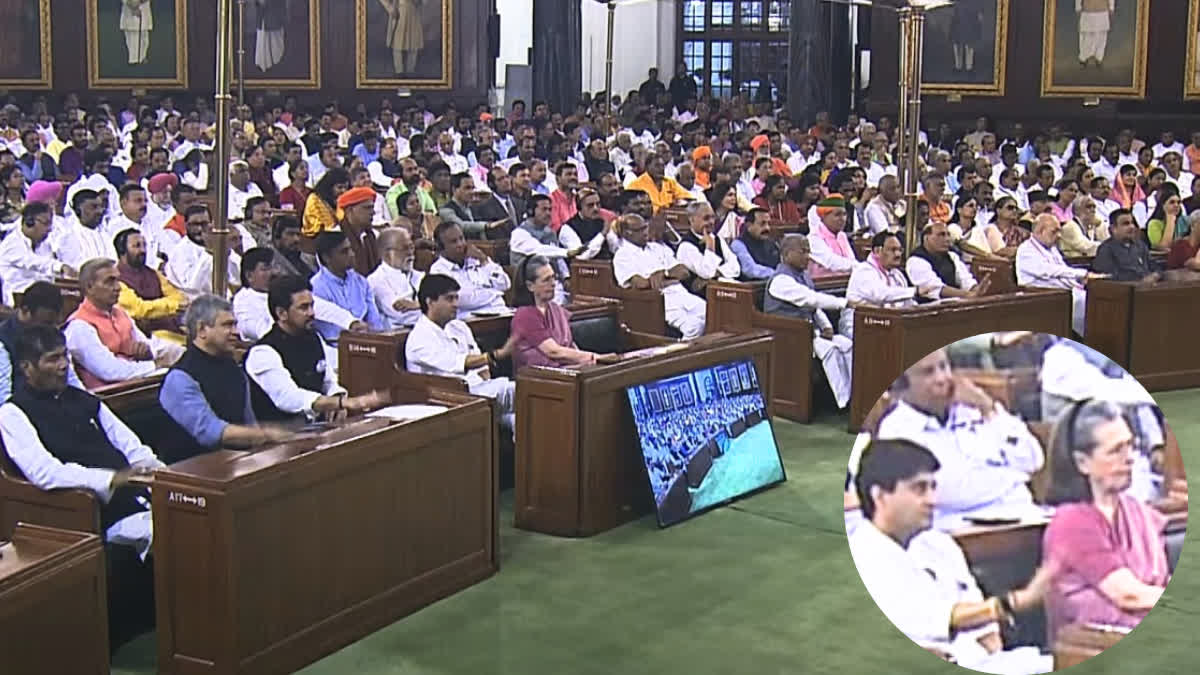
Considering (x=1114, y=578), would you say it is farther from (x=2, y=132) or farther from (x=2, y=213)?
(x=2, y=132)

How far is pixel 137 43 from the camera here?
74.6 ft

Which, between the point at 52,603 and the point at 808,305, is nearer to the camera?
the point at 52,603

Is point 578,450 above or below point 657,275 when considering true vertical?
below

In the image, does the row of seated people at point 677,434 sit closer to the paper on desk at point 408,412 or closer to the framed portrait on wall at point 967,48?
the paper on desk at point 408,412

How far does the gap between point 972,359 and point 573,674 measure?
8.33ft

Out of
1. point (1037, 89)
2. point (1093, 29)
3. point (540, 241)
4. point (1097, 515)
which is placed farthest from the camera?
point (1037, 89)

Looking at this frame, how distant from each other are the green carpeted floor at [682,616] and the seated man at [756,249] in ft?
11.7

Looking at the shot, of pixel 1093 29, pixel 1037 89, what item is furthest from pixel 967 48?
pixel 1093 29

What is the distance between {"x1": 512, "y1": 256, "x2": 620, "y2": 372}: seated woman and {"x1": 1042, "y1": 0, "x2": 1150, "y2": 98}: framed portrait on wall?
1448 centimetres

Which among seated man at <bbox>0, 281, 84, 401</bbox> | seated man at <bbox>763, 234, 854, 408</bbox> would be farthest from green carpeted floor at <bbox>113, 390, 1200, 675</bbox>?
seated man at <bbox>763, 234, 854, 408</bbox>

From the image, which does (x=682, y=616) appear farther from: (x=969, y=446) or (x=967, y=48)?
(x=967, y=48)

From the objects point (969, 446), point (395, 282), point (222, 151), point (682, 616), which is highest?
point (222, 151)

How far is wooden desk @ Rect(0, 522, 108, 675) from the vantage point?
13.0 ft

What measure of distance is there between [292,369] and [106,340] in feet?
5.08
